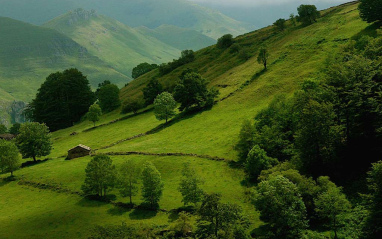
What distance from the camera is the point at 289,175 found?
49312 millimetres

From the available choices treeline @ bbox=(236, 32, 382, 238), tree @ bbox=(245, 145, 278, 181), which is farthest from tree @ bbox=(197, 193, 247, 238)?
tree @ bbox=(245, 145, 278, 181)

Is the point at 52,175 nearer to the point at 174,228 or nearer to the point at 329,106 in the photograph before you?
the point at 174,228

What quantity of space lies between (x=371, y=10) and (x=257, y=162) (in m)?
84.6

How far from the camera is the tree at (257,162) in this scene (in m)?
59.9

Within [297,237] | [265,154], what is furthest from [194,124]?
[297,237]

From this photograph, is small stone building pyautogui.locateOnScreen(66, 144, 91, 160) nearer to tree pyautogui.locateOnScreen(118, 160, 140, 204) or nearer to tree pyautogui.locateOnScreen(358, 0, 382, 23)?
tree pyautogui.locateOnScreen(118, 160, 140, 204)

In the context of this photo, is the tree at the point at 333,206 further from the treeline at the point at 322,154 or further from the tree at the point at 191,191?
the tree at the point at 191,191

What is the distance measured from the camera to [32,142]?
8462 centimetres

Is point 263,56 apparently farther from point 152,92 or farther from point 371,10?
point 152,92

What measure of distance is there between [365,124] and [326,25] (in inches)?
→ 3510

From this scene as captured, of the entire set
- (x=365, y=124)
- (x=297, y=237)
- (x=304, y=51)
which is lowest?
(x=297, y=237)

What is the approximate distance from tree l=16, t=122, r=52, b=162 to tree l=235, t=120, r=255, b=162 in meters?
52.8

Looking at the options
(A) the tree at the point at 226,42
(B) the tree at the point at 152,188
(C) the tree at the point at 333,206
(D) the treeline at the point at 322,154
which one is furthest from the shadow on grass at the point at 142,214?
(A) the tree at the point at 226,42

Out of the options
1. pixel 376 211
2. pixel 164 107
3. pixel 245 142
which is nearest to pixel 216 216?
pixel 376 211
